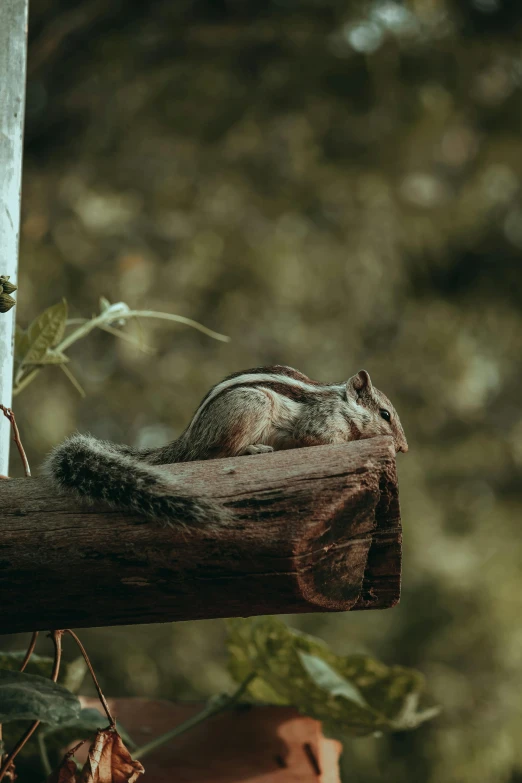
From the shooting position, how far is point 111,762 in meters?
1.81

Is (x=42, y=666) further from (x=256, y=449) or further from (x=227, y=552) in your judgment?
(x=227, y=552)

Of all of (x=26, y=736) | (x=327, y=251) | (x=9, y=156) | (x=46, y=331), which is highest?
(x=9, y=156)

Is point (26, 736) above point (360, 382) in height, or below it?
below

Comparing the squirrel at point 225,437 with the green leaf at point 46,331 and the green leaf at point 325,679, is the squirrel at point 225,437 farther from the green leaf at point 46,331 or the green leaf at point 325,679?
the green leaf at point 325,679

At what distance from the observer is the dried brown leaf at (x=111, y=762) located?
1.79 meters

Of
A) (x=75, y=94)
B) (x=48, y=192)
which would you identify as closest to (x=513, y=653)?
(x=48, y=192)

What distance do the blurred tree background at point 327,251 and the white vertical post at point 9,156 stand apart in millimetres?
2826

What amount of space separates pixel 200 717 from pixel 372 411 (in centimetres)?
102

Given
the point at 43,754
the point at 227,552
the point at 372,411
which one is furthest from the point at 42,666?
the point at 227,552

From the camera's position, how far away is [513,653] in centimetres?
516

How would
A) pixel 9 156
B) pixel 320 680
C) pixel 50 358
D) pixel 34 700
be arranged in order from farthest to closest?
pixel 320 680 → pixel 50 358 → pixel 9 156 → pixel 34 700

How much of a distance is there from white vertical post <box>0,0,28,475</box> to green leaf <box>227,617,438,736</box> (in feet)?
3.32

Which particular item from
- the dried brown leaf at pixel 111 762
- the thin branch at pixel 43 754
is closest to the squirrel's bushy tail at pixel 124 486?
the dried brown leaf at pixel 111 762

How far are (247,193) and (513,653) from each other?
3.24m
